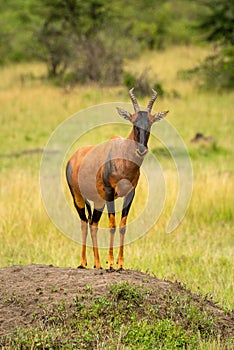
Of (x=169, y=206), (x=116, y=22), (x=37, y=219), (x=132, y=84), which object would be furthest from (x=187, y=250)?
(x=116, y=22)

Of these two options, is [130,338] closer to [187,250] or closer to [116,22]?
[187,250]

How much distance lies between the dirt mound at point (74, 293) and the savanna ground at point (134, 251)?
0.04ft

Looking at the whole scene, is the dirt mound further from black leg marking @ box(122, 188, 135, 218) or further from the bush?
the bush

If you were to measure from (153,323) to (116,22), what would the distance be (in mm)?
24171

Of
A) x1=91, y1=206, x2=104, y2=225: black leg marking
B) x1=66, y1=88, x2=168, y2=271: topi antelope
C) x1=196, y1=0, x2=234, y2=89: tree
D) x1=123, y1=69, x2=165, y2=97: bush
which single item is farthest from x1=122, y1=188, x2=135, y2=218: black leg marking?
x1=196, y1=0, x2=234, y2=89: tree

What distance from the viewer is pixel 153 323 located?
5379 millimetres

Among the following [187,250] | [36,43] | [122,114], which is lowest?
[187,250]

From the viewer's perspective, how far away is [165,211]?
32.8 feet

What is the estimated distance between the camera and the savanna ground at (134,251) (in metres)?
5.35

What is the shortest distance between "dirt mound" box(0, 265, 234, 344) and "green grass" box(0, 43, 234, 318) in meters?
0.37

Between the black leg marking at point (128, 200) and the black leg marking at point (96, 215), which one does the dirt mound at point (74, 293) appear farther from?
the black leg marking at point (128, 200)

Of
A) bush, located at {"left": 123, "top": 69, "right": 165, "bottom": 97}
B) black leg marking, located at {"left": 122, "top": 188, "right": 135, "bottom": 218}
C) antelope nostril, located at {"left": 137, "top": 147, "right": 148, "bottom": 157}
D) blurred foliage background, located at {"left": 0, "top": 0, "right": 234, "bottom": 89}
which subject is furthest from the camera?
blurred foliage background, located at {"left": 0, "top": 0, "right": 234, "bottom": 89}

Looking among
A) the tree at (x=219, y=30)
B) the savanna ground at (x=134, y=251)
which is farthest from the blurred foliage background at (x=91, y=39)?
the savanna ground at (x=134, y=251)

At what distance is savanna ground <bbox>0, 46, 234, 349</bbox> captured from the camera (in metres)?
5.35
